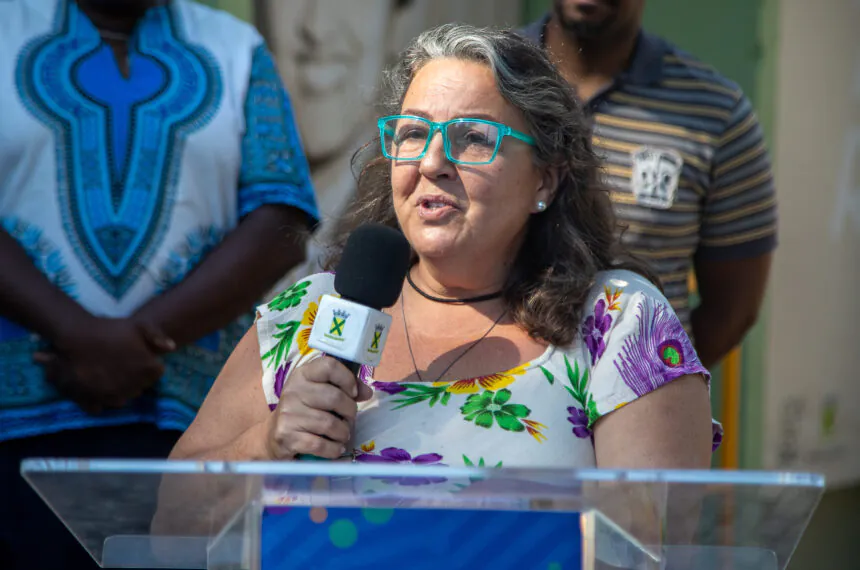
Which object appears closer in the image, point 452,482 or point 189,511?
point 452,482

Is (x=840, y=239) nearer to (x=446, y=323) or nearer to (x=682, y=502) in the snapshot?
(x=446, y=323)

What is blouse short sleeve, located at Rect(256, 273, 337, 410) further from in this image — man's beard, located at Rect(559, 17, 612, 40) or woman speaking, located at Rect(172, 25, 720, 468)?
man's beard, located at Rect(559, 17, 612, 40)

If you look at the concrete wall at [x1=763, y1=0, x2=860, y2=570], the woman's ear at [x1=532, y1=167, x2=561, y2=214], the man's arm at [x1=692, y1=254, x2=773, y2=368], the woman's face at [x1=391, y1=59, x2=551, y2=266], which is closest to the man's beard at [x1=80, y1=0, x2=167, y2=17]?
the woman's face at [x1=391, y1=59, x2=551, y2=266]

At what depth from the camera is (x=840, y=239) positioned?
19.6 feet

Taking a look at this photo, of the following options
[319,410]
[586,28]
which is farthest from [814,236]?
[319,410]

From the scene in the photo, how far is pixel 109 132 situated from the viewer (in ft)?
10.6

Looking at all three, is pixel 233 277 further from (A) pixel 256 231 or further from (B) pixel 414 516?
(B) pixel 414 516

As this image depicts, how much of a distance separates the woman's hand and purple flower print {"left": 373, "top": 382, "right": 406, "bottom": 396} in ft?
1.10

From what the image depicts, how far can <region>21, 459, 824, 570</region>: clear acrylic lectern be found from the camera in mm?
1491

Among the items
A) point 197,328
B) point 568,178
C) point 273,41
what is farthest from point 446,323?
point 273,41

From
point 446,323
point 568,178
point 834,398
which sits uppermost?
point 568,178

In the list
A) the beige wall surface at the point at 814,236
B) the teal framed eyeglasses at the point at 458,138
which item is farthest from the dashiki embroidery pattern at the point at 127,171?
the beige wall surface at the point at 814,236

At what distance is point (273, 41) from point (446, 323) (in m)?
2.58

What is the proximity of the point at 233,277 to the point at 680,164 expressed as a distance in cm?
137
